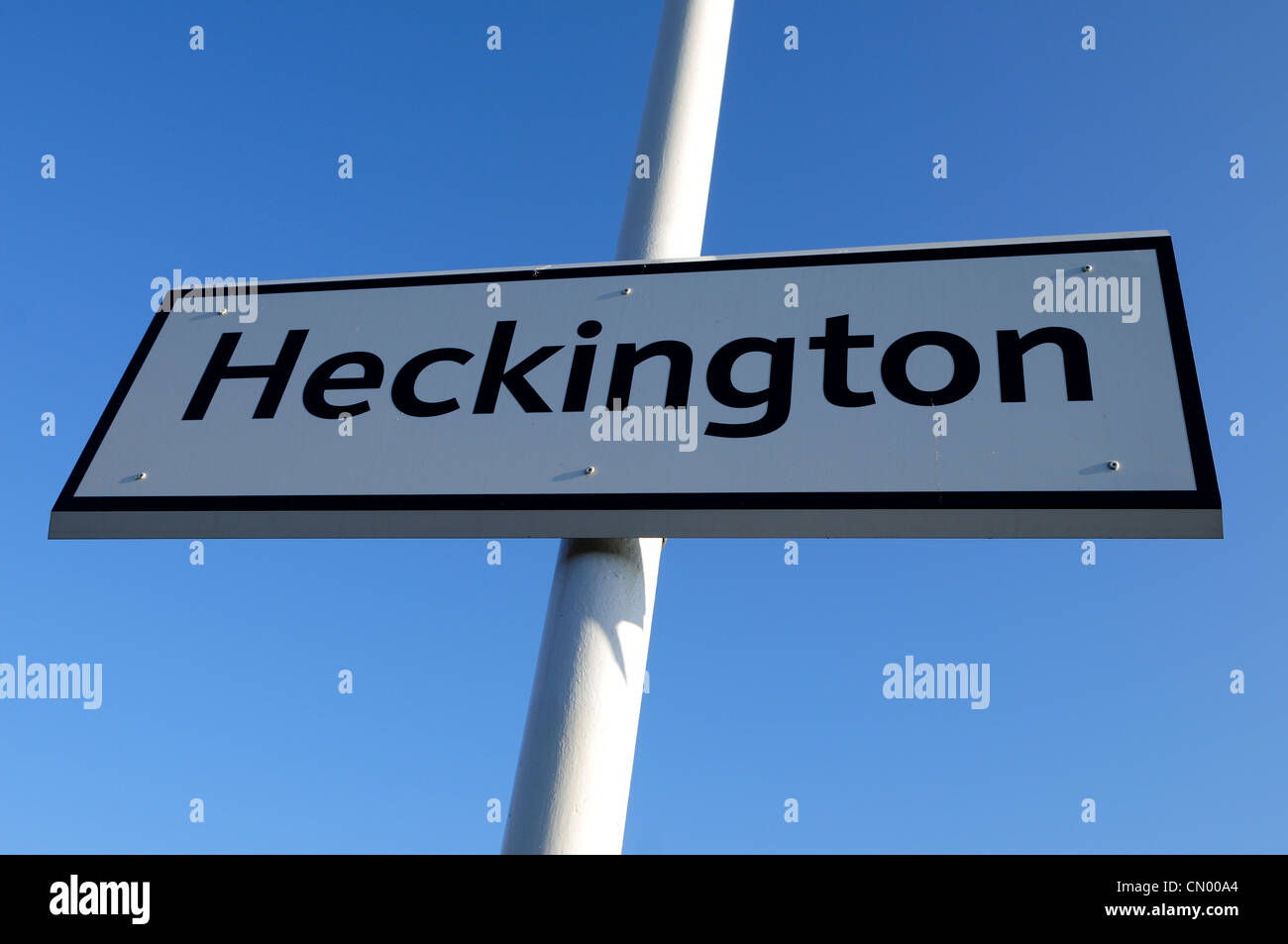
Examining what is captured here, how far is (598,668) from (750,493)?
367mm

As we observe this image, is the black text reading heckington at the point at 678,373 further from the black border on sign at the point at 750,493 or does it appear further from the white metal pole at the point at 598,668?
the white metal pole at the point at 598,668

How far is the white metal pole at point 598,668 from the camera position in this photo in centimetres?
157

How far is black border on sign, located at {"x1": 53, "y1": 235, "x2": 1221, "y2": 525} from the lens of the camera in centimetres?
166

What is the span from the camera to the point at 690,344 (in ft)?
6.64

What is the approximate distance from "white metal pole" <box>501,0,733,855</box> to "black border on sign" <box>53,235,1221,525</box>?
103 mm

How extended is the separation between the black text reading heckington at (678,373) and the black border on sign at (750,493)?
0.15 meters

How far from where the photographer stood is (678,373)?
1974 millimetres

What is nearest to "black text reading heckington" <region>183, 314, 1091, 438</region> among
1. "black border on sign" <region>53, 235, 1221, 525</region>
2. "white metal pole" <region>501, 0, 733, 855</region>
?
"black border on sign" <region>53, 235, 1221, 525</region>

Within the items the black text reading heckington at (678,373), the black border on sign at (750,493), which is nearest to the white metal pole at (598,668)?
the black border on sign at (750,493)

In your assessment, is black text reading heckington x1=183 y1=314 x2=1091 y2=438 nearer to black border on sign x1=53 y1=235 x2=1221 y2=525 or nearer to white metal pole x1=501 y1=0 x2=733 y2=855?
black border on sign x1=53 y1=235 x2=1221 y2=525
